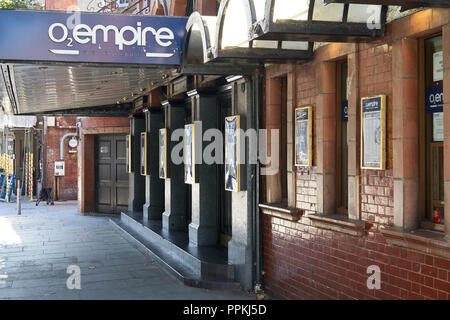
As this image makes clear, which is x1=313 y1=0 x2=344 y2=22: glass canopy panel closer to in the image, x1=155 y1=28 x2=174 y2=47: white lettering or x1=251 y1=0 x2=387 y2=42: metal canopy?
x1=251 y1=0 x2=387 y2=42: metal canopy

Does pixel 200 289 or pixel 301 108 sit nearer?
pixel 301 108

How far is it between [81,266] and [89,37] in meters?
5.05

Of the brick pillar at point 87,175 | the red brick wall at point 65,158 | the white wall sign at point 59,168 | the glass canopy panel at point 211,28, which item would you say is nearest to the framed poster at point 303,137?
the glass canopy panel at point 211,28

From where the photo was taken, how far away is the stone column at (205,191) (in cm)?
1091

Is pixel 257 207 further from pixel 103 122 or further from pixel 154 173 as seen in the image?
pixel 103 122

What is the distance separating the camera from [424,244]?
5195mm

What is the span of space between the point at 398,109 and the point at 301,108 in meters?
2.12

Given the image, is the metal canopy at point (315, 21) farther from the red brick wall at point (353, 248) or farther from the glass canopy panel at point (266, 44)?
the glass canopy panel at point (266, 44)

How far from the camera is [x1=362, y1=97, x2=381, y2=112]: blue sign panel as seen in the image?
5.91 metres

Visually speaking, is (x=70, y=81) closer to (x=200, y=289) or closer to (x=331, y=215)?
(x=200, y=289)

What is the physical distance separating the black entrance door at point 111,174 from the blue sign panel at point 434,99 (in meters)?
14.9

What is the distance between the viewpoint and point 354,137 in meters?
6.39

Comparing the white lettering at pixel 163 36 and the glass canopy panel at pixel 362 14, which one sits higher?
the white lettering at pixel 163 36
